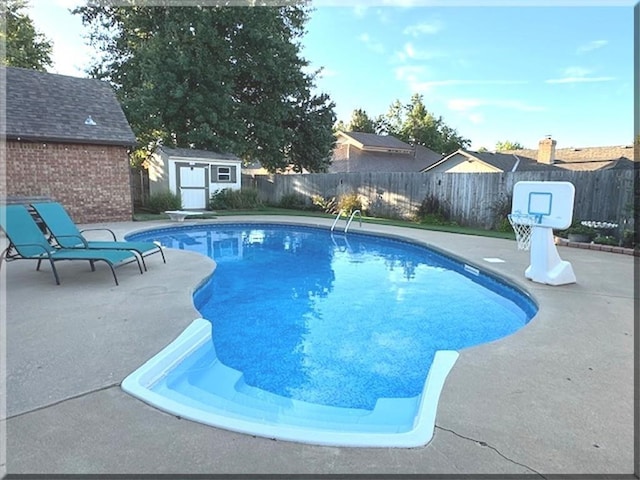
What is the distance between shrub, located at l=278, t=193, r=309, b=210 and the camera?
19469 millimetres

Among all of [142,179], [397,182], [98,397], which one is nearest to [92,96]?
[142,179]

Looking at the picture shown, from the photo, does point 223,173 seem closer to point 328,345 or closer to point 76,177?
point 76,177

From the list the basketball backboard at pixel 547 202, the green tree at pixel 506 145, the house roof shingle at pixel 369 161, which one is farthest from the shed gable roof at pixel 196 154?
the green tree at pixel 506 145

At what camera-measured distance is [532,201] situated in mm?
6113

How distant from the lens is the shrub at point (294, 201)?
1947 cm

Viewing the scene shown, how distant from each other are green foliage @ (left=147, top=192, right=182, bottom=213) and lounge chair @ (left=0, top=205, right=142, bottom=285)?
1050cm

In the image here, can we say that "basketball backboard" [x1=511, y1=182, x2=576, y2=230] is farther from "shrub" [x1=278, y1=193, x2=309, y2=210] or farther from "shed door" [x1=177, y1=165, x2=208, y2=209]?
"shed door" [x1=177, y1=165, x2=208, y2=209]

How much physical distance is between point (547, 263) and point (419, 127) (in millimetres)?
34798

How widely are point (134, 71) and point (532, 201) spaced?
20061mm

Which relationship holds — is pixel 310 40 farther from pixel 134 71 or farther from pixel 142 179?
pixel 142 179

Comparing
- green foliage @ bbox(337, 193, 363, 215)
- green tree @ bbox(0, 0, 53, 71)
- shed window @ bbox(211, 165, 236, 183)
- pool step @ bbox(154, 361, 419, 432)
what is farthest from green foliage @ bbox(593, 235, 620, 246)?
green tree @ bbox(0, 0, 53, 71)

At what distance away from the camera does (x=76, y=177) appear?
12.4 meters

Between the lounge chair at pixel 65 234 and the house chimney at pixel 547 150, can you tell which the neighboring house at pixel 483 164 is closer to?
the house chimney at pixel 547 150

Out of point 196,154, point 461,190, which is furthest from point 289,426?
point 196,154
